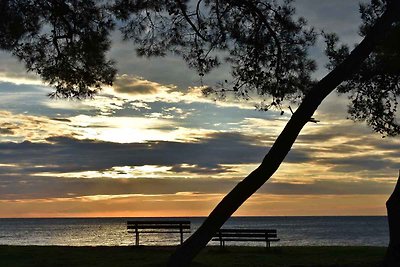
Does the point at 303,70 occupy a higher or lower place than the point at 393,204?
higher

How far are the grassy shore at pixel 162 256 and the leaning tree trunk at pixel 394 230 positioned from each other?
10.5ft

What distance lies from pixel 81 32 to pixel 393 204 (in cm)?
767

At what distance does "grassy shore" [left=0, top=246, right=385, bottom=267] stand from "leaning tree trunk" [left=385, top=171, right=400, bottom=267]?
3.20 metres

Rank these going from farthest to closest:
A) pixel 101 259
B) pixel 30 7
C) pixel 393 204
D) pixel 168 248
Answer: pixel 168 248, pixel 101 259, pixel 393 204, pixel 30 7

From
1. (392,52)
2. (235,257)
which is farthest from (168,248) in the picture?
(392,52)

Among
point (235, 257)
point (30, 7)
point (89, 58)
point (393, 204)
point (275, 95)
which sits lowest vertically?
point (235, 257)

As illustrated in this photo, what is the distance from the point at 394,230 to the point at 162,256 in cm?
863

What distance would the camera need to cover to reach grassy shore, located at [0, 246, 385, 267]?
16.9 meters

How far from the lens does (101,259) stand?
722 inches

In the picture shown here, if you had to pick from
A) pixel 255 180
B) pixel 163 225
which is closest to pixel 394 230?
pixel 255 180

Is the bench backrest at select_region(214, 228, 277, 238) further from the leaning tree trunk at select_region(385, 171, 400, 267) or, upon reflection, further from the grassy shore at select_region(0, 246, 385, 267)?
the leaning tree trunk at select_region(385, 171, 400, 267)

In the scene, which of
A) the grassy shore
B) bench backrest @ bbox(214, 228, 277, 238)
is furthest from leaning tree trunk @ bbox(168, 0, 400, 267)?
bench backrest @ bbox(214, 228, 277, 238)

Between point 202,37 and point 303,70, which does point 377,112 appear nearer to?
point 303,70

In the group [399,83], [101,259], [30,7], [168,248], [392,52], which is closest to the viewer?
[30,7]
